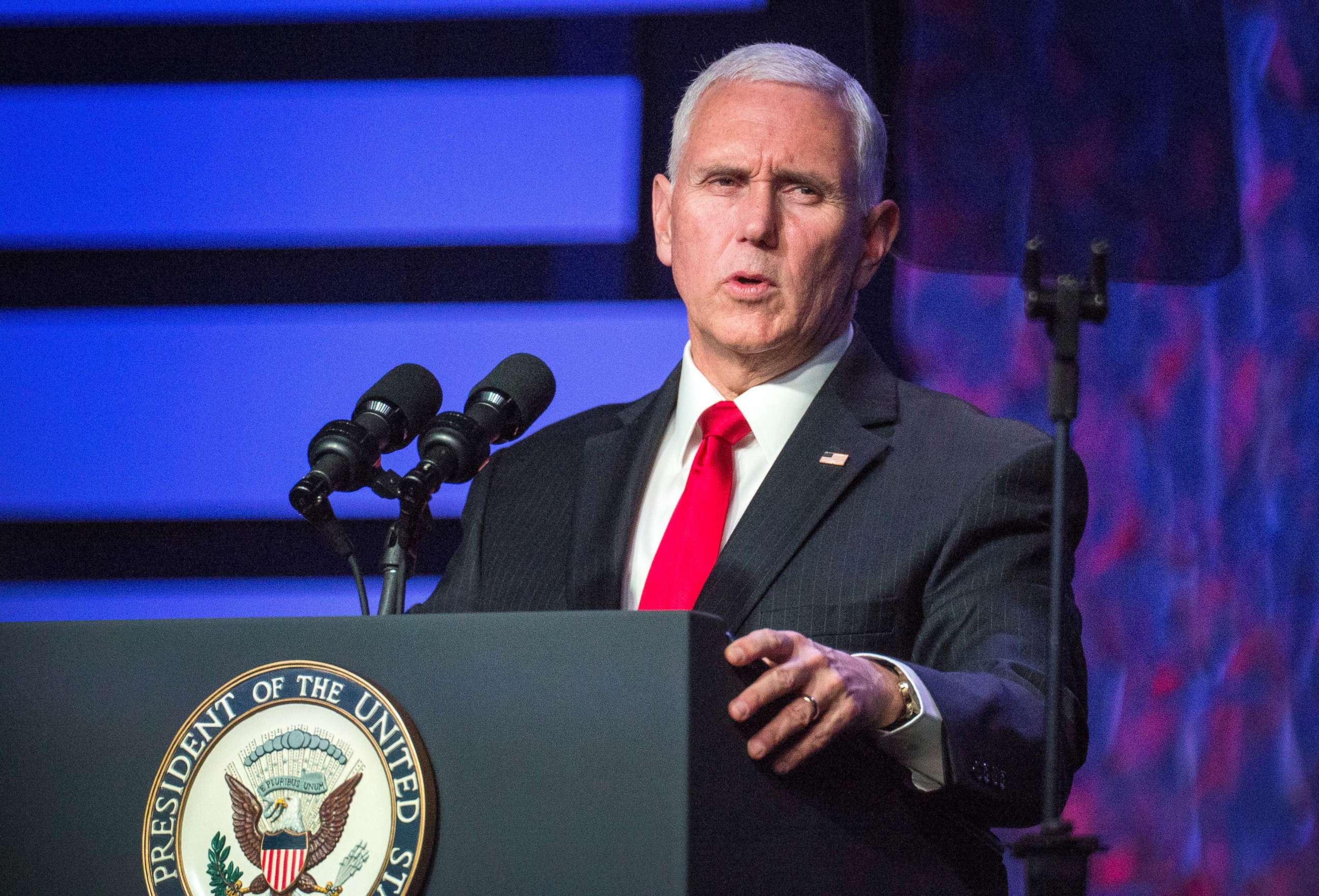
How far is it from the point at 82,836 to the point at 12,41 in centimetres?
204

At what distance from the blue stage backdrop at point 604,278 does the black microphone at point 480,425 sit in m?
0.92

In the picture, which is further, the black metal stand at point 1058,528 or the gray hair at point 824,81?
the gray hair at point 824,81

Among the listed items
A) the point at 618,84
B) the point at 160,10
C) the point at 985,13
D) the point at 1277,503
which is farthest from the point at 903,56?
the point at 160,10

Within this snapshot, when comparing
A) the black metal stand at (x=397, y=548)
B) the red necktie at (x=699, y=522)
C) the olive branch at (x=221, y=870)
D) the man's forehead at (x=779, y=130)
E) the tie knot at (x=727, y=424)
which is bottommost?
the olive branch at (x=221, y=870)

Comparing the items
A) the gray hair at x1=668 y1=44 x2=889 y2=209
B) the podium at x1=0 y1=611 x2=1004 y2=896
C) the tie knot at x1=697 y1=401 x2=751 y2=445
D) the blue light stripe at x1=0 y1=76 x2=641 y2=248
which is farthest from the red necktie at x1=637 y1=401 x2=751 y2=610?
the blue light stripe at x1=0 y1=76 x2=641 y2=248

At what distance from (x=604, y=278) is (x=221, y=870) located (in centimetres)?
158

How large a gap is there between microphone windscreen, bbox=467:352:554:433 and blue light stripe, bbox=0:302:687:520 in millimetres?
933

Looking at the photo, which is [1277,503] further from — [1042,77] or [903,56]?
[903,56]

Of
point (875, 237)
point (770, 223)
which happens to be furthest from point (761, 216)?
point (875, 237)

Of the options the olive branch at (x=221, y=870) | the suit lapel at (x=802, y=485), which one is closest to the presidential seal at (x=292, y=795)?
the olive branch at (x=221, y=870)

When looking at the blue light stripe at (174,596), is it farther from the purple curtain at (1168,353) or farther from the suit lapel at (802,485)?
the purple curtain at (1168,353)

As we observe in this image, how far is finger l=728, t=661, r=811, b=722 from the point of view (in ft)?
3.37

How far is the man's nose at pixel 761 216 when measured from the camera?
5.97 feet

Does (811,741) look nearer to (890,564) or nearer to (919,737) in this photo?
(919,737)
